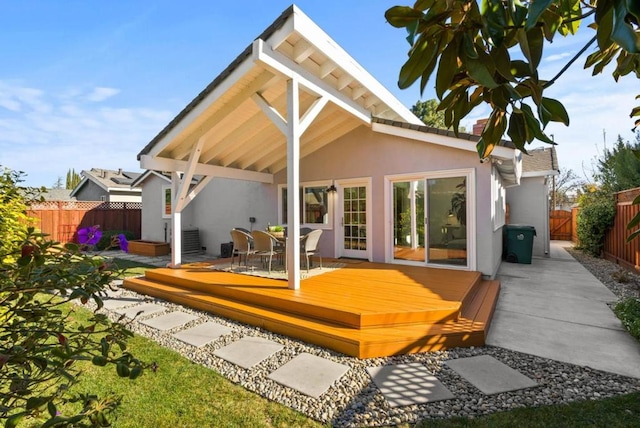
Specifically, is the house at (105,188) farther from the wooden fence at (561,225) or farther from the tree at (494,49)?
the wooden fence at (561,225)

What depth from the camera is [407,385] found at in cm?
306

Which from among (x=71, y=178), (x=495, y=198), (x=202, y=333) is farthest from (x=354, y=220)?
(x=71, y=178)

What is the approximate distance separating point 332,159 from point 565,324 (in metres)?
6.38

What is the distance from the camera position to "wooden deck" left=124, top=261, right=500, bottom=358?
3.92m

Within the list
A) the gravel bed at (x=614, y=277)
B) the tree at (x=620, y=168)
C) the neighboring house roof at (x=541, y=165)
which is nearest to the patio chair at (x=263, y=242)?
the gravel bed at (x=614, y=277)

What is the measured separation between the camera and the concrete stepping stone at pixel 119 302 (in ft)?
19.1

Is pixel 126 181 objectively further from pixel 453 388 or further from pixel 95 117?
pixel 453 388

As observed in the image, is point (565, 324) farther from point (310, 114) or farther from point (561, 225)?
point (561, 225)

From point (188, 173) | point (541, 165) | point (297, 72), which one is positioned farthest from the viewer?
point (541, 165)

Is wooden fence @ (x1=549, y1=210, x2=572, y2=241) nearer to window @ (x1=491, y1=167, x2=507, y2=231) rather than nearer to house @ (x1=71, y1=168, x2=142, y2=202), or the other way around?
Result: window @ (x1=491, y1=167, x2=507, y2=231)

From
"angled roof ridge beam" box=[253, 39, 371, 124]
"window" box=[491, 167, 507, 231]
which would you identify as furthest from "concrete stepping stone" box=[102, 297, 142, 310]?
"window" box=[491, 167, 507, 231]

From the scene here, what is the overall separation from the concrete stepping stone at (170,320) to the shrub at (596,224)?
13.2m

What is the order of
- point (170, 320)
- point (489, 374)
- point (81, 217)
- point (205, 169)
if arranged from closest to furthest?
1. point (489, 374)
2. point (170, 320)
3. point (205, 169)
4. point (81, 217)

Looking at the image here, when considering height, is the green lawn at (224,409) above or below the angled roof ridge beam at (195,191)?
below
